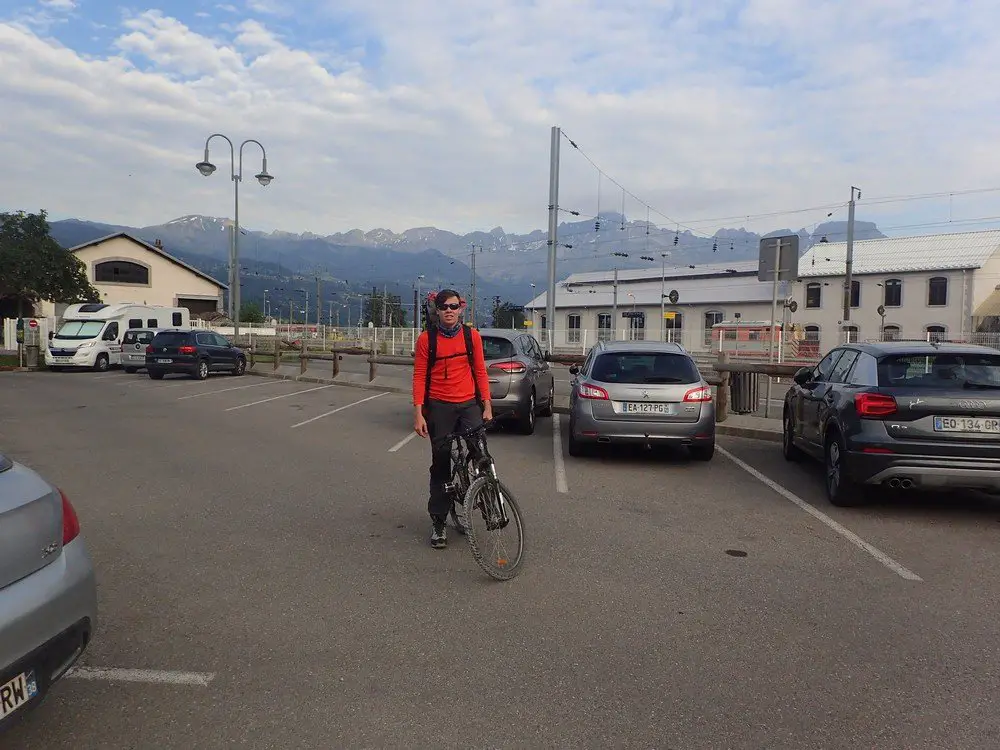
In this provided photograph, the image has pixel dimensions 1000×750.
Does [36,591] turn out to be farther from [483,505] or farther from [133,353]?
[133,353]

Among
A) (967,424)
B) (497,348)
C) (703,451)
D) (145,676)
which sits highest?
(497,348)

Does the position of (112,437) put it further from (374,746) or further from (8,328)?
(8,328)

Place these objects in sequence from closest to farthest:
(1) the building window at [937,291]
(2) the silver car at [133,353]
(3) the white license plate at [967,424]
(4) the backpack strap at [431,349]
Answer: (4) the backpack strap at [431,349] → (3) the white license plate at [967,424] → (2) the silver car at [133,353] → (1) the building window at [937,291]

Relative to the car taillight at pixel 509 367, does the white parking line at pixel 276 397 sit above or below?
below

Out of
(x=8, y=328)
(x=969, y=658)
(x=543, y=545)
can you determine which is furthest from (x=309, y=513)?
(x=8, y=328)

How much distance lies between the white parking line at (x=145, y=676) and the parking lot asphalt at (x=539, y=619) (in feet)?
0.07

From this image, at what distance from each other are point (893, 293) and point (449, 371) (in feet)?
174

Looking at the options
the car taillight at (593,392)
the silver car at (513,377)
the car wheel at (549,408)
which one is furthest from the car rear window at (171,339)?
the car taillight at (593,392)

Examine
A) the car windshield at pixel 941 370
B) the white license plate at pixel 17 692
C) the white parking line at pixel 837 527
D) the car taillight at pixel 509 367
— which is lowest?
the white parking line at pixel 837 527

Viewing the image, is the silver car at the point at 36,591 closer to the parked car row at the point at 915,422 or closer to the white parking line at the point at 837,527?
the white parking line at the point at 837,527

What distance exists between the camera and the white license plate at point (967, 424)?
6.29m

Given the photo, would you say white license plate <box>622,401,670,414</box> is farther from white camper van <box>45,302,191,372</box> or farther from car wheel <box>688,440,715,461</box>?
white camper van <box>45,302,191,372</box>

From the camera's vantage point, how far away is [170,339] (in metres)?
23.4

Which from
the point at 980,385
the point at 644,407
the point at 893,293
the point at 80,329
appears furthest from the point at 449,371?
the point at 893,293
